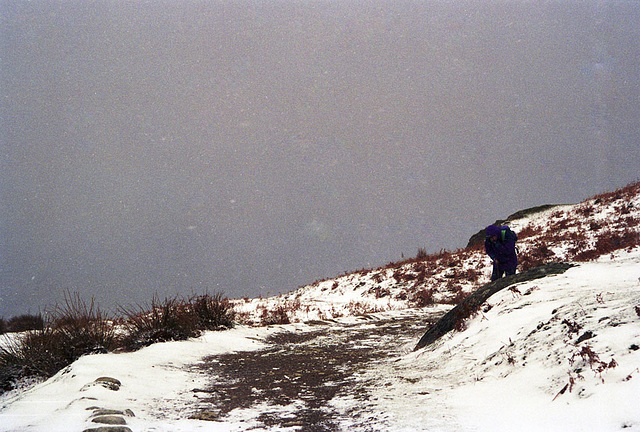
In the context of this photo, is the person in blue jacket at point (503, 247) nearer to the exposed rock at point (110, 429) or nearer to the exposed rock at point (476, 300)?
the exposed rock at point (476, 300)

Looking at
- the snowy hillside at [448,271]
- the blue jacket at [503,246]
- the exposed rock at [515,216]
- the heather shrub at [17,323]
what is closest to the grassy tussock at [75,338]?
the snowy hillside at [448,271]

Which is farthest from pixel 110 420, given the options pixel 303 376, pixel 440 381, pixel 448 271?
pixel 448 271

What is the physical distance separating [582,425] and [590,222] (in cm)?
1805

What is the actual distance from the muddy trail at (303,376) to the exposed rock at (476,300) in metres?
0.61

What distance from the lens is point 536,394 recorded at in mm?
2961

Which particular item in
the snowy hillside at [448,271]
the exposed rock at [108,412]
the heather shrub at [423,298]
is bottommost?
the heather shrub at [423,298]

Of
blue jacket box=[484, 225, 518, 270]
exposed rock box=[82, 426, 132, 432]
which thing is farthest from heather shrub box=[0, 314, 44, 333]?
blue jacket box=[484, 225, 518, 270]

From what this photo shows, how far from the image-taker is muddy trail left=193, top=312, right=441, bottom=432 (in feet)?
10.9

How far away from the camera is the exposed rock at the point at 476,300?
5711 mm

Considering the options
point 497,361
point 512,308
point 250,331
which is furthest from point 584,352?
point 250,331

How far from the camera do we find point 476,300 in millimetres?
6121

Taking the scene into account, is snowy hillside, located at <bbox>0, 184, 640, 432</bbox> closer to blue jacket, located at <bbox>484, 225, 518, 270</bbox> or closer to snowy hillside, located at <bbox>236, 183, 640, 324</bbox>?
blue jacket, located at <bbox>484, 225, 518, 270</bbox>

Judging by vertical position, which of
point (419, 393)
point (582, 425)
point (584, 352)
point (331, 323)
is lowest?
point (331, 323)

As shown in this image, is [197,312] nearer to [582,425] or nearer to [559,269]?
[559,269]
